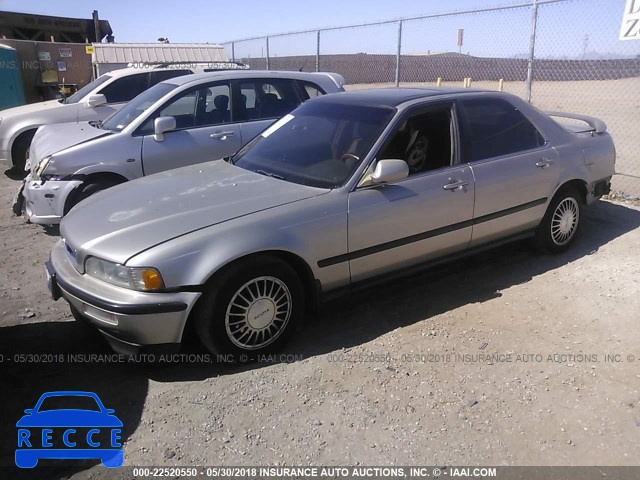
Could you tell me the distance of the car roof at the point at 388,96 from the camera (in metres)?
4.08

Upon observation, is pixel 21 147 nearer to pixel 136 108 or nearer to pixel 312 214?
pixel 136 108

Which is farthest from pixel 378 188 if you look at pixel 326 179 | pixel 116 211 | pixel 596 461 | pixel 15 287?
pixel 15 287

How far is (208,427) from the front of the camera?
9.33 feet

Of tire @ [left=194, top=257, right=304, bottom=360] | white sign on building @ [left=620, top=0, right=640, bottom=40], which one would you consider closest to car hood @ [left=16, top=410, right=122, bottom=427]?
tire @ [left=194, top=257, right=304, bottom=360]

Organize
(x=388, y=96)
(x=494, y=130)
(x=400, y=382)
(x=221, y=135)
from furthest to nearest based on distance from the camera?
(x=221, y=135) < (x=494, y=130) < (x=388, y=96) < (x=400, y=382)

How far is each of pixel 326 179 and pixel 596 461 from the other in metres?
2.28

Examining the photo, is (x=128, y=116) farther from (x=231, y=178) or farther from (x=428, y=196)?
(x=428, y=196)

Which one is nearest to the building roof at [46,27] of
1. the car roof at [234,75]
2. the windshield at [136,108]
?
the windshield at [136,108]

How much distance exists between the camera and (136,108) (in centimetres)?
636

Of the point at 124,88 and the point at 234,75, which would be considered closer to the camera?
the point at 234,75

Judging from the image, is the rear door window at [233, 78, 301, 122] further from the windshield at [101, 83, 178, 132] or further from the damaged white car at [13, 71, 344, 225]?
the windshield at [101, 83, 178, 132]

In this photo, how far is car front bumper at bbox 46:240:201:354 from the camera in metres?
2.97

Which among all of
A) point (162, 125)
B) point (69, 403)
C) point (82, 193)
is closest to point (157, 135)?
point (162, 125)

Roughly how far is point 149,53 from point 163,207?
11.8 meters
